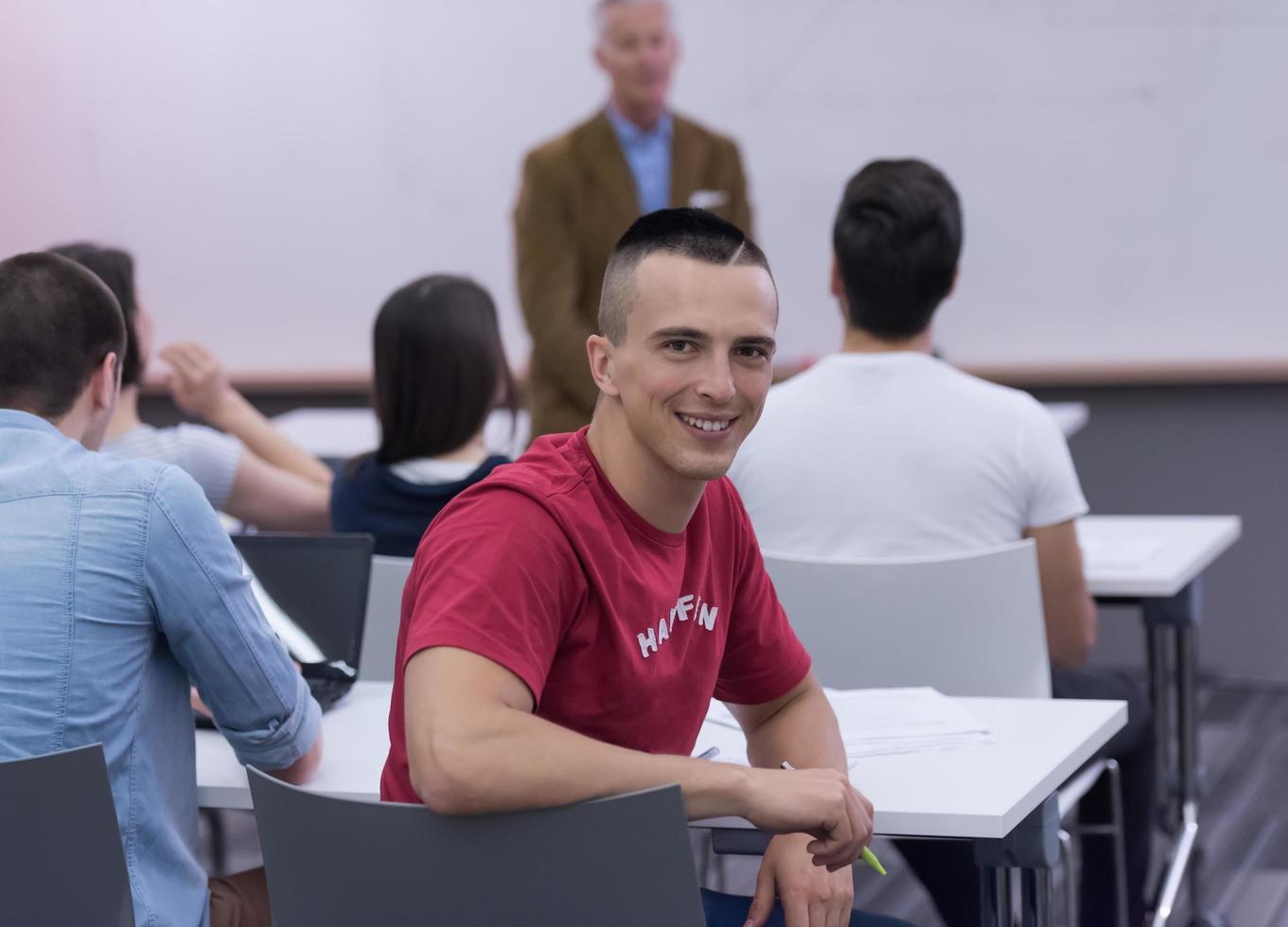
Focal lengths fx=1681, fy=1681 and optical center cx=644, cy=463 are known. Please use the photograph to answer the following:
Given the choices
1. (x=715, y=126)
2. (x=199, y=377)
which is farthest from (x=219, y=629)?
(x=715, y=126)

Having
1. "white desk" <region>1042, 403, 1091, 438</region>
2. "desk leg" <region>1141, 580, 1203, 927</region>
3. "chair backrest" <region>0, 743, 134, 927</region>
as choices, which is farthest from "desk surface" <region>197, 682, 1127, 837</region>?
"white desk" <region>1042, 403, 1091, 438</region>

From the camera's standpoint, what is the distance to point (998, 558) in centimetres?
223

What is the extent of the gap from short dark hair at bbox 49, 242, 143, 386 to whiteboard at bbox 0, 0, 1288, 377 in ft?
7.24

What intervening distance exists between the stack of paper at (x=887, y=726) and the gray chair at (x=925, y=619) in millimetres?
230

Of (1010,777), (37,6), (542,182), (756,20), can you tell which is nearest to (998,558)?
(1010,777)

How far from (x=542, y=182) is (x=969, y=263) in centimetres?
121

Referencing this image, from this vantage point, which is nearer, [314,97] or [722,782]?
[722,782]

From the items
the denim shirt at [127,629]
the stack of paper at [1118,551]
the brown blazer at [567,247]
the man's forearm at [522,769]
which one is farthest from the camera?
the brown blazer at [567,247]

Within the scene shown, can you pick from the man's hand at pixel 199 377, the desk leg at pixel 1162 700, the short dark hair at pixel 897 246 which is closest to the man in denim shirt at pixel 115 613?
the short dark hair at pixel 897 246

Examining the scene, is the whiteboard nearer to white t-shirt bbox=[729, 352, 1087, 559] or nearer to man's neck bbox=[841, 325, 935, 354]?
man's neck bbox=[841, 325, 935, 354]

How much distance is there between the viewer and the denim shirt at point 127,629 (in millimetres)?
1652

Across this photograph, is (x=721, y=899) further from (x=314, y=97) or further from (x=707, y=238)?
(x=314, y=97)

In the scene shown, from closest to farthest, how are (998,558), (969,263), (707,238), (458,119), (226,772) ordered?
(707,238)
(226,772)
(998,558)
(969,263)
(458,119)

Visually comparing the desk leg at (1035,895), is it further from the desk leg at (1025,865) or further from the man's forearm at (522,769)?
the man's forearm at (522,769)
